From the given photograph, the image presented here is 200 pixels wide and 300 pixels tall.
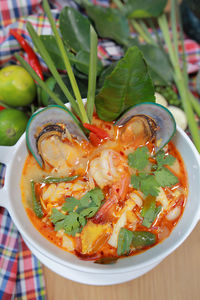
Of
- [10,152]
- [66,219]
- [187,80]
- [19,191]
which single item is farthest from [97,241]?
[187,80]

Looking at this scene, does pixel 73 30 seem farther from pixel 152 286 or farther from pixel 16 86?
pixel 152 286

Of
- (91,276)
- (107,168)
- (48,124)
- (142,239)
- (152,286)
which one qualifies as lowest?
(152,286)

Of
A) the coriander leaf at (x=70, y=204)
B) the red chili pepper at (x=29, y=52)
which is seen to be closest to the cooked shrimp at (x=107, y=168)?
the coriander leaf at (x=70, y=204)

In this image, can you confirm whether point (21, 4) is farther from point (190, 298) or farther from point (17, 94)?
point (190, 298)

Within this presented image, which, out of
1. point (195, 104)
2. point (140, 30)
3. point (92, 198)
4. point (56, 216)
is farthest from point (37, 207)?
point (140, 30)

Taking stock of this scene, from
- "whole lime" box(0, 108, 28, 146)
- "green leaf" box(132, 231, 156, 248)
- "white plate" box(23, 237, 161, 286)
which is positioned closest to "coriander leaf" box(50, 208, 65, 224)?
"white plate" box(23, 237, 161, 286)

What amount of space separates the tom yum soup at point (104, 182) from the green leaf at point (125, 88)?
5cm

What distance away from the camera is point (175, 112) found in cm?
170

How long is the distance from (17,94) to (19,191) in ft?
2.03

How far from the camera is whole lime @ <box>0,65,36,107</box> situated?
1638 mm

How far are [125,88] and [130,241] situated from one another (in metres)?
0.62

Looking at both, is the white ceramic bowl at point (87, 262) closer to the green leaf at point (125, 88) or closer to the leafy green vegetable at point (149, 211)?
the leafy green vegetable at point (149, 211)

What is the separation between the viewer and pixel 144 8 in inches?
71.1

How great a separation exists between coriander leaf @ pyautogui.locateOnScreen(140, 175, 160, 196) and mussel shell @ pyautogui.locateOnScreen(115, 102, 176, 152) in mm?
179
